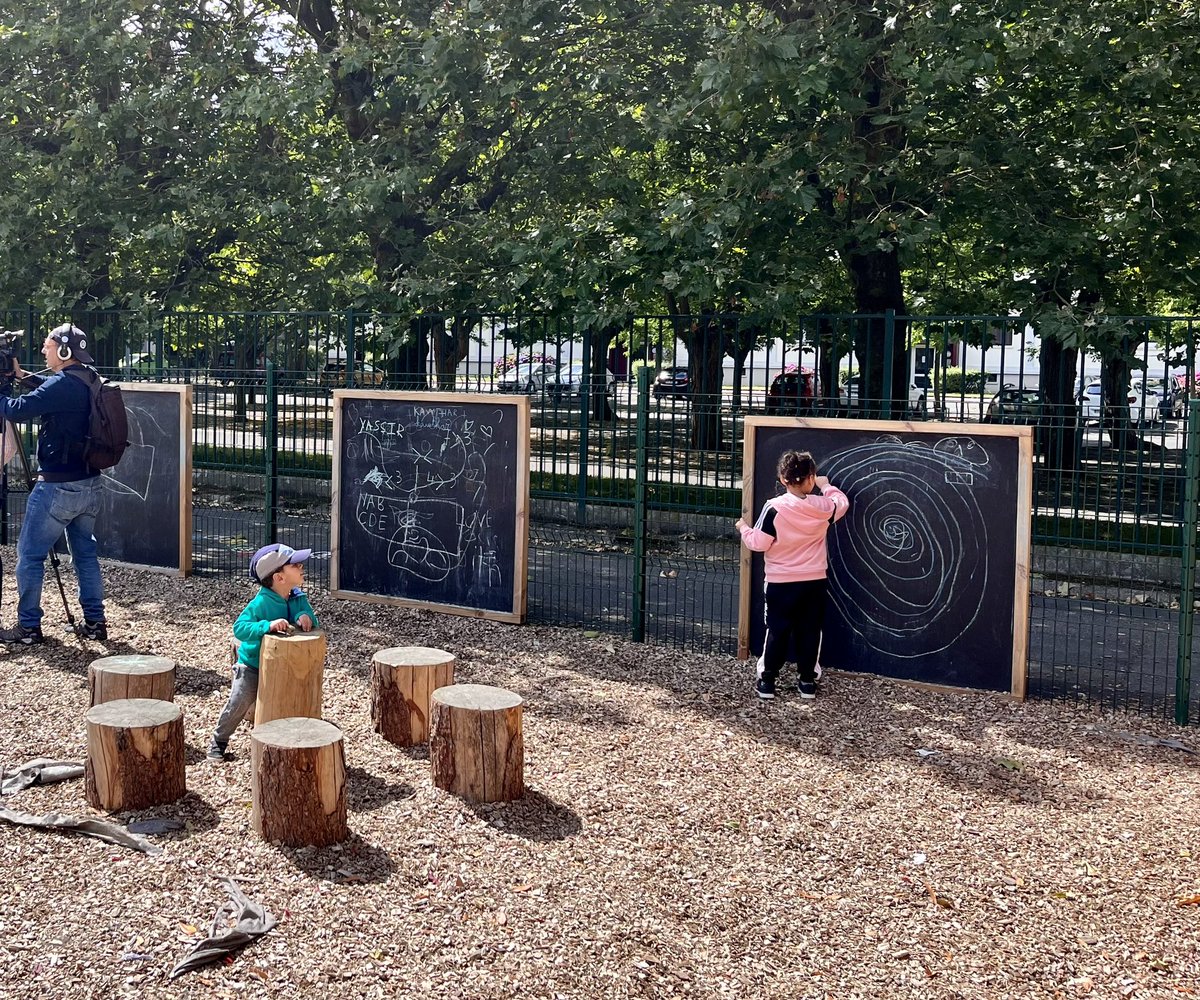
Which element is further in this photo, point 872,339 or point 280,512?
point 280,512

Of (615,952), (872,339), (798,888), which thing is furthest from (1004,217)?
(615,952)

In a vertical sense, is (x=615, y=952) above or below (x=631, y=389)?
below

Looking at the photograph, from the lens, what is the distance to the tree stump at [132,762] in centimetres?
592

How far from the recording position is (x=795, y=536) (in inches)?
325

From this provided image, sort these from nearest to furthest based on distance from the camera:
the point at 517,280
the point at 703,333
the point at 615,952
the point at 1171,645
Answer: the point at 615,952 < the point at 1171,645 < the point at 703,333 < the point at 517,280

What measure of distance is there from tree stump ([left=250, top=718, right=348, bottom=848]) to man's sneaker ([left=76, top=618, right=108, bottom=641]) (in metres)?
4.42

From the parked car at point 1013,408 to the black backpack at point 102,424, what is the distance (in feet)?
20.6

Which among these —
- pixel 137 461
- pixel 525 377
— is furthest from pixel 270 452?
pixel 525 377

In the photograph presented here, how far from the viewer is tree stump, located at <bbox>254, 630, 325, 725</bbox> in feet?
22.2

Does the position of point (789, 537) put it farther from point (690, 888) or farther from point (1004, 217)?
point (1004, 217)

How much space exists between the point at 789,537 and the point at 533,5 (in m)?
7.07

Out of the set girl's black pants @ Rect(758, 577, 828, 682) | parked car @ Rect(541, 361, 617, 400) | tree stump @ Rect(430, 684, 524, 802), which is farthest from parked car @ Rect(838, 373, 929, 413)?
tree stump @ Rect(430, 684, 524, 802)

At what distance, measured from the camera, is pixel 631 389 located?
36.0 ft

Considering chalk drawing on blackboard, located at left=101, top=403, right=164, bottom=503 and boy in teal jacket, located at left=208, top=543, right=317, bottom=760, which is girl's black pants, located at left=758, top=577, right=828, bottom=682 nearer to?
boy in teal jacket, located at left=208, top=543, right=317, bottom=760
